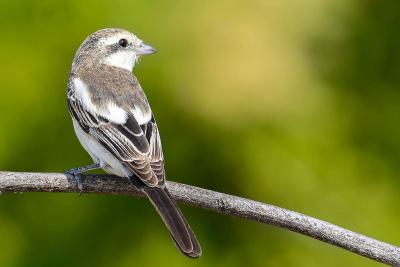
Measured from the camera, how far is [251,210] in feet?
14.0

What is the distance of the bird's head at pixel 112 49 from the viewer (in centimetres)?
557

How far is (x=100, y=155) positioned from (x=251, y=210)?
3.29ft

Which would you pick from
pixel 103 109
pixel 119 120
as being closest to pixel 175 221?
pixel 119 120

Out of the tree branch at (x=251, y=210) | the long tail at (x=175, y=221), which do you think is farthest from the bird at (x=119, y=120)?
the tree branch at (x=251, y=210)

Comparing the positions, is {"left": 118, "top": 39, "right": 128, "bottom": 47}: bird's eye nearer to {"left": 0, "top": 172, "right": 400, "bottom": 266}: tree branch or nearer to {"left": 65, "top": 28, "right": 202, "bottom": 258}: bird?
{"left": 65, "top": 28, "right": 202, "bottom": 258}: bird

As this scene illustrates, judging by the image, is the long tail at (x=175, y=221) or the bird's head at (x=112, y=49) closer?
the long tail at (x=175, y=221)

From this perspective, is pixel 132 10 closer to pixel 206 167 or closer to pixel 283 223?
pixel 206 167

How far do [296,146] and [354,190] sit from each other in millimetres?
394

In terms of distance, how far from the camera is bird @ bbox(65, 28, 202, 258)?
455cm

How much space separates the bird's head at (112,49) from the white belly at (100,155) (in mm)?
616

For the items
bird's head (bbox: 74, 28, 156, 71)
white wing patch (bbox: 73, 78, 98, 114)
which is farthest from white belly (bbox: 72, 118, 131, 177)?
bird's head (bbox: 74, 28, 156, 71)

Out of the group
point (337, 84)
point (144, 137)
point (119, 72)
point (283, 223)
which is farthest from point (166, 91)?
point (283, 223)

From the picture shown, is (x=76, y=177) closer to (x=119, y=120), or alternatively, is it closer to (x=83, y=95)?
(x=119, y=120)

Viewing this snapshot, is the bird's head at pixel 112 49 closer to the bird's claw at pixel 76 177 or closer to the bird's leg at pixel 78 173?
the bird's leg at pixel 78 173
